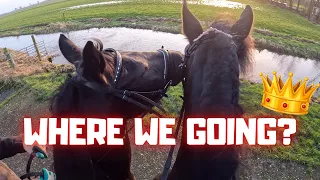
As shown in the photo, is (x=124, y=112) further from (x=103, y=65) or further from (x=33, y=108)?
(x=33, y=108)

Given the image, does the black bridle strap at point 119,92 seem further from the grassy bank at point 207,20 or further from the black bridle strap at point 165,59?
the grassy bank at point 207,20

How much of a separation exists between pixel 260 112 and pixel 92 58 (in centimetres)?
789

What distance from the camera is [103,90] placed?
1.87 metres

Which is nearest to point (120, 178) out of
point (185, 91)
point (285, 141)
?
point (185, 91)

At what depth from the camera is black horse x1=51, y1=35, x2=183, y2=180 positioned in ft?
5.76

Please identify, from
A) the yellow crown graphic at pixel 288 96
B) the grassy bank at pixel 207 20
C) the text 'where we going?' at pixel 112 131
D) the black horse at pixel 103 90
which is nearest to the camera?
the text 'where we going?' at pixel 112 131

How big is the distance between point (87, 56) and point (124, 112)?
0.67 metres

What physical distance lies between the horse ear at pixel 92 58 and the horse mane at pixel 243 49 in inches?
35.8

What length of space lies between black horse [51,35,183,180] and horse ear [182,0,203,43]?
200mm

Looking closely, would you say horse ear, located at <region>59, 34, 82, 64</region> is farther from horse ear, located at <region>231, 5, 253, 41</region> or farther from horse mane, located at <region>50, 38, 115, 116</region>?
horse ear, located at <region>231, 5, 253, 41</region>

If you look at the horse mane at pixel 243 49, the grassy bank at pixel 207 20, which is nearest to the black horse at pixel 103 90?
the horse mane at pixel 243 49

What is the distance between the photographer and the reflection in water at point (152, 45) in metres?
14.1

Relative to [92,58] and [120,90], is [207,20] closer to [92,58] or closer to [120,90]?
[120,90]

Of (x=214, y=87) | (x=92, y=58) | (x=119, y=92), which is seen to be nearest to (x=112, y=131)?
(x=119, y=92)
